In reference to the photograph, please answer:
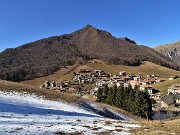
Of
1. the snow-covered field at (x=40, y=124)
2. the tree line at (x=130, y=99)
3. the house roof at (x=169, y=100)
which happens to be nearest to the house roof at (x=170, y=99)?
the house roof at (x=169, y=100)

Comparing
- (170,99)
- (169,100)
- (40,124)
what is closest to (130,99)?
(40,124)

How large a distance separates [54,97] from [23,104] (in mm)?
11066

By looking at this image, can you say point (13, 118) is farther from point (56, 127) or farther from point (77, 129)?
point (77, 129)

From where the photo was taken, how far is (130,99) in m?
85.9

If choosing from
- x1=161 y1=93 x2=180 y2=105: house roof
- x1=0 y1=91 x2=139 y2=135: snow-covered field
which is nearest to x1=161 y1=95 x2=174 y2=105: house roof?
x1=161 y1=93 x2=180 y2=105: house roof

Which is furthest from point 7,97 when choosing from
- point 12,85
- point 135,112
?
point 135,112

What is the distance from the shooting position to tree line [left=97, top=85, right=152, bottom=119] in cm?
8125

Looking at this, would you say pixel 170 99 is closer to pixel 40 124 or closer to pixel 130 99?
pixel 130 99

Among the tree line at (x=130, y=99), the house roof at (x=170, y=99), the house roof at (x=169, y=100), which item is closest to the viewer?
the tree line at (x=130, y=99)

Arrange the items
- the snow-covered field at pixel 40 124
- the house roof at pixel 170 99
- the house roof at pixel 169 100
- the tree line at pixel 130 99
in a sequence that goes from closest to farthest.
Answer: the snow-covered field at pixel 40 124 → the tree line at pixel 130 99 → the house roof at pixel 169 100 → the house roof at pixel 170 99

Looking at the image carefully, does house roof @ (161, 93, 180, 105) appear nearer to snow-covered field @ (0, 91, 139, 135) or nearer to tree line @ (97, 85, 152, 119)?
tree line @ (97, 85, 152, 119)

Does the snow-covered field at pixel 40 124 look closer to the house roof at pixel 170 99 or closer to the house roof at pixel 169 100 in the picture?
the house roof at pixel 169 100

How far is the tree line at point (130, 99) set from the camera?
8125 cm

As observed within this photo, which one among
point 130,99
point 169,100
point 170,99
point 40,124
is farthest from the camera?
point 170,99
